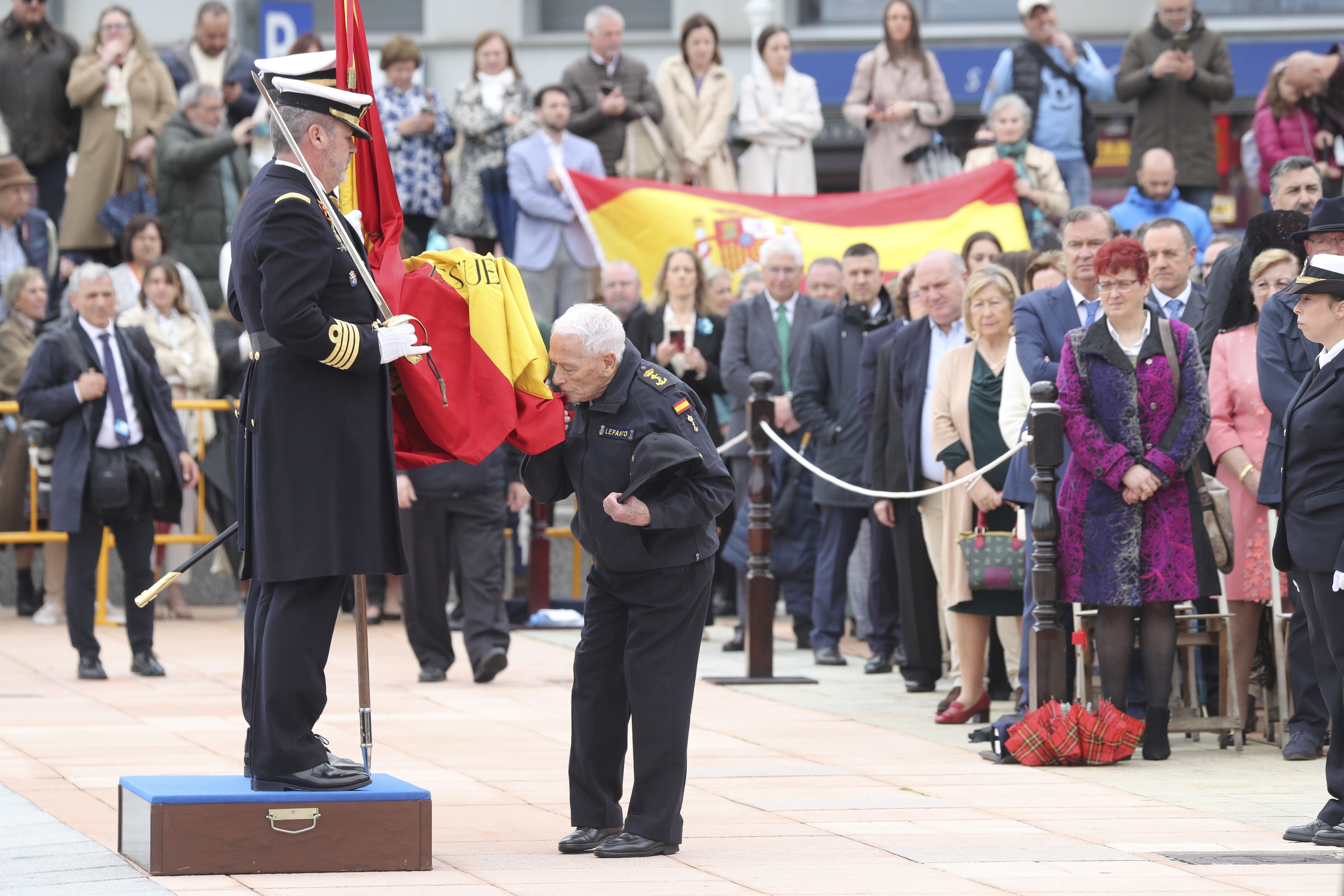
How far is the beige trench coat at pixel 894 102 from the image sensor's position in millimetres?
16078

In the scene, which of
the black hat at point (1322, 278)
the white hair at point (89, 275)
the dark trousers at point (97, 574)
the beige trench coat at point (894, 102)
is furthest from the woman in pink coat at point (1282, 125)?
the dark trousers at point (97, 574)

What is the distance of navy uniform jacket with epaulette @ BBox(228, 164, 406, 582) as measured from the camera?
20.0ft

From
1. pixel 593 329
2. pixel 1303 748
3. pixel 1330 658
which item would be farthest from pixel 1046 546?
pixel 593 329

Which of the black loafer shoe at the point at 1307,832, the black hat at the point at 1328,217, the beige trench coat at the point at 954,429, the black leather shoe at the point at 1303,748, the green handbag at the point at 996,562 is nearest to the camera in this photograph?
the black loafer shoe at the point at 1307,832

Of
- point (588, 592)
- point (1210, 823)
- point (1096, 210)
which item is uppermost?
point (1096, 210)

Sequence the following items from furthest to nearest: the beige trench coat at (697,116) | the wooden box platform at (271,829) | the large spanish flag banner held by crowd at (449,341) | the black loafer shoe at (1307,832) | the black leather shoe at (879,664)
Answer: the beige trench coat at (697,116), the black leather shoe at (879,664), the black loafer shoe at (1307,832), the large spanish flag banner held by crowd at (449,341), the wooden box platform at (271,829)

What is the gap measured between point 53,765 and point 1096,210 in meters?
5.38

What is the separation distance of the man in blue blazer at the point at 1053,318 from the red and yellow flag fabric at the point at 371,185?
3539 mm

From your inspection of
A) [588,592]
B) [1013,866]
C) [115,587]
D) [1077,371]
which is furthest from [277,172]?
[115,587]

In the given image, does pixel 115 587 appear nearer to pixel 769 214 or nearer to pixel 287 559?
pixel 769 214

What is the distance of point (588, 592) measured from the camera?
22.6 feet

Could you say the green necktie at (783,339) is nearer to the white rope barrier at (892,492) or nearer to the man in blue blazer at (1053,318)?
the white rope barrier at (892,492)

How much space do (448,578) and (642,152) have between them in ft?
20.1

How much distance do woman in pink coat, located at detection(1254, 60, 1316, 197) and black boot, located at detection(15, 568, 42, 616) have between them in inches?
365
